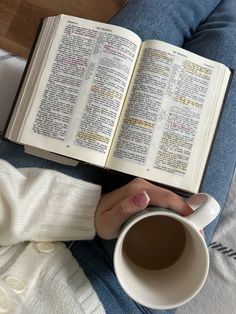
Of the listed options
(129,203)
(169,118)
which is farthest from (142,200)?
(169,118)

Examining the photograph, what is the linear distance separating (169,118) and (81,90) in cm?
11

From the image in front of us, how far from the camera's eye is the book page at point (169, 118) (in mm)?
570

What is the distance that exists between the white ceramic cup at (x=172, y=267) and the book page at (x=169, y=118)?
0.22ft

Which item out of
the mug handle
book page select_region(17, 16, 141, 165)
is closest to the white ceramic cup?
the mug handle

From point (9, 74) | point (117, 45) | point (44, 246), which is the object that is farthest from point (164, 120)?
point (9, 74)

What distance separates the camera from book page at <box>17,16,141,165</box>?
56 centimetres

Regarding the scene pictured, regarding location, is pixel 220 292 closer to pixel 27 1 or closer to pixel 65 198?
pixel 65 198

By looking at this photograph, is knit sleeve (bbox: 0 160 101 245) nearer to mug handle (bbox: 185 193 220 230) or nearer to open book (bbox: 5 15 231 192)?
open book (bbox: 5 15 231 192)

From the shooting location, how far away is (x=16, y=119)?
579 millimetres

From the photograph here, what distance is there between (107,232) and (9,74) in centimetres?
39

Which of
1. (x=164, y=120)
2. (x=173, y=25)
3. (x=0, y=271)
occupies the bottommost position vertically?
(x=0, y=271)

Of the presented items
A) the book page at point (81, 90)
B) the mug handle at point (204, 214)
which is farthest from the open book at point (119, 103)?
the mug handle at point (204, 214)

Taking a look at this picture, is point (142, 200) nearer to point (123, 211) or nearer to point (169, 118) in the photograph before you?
point (123, 211)

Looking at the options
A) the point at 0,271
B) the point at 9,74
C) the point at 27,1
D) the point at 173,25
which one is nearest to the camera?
the point at 0,271
